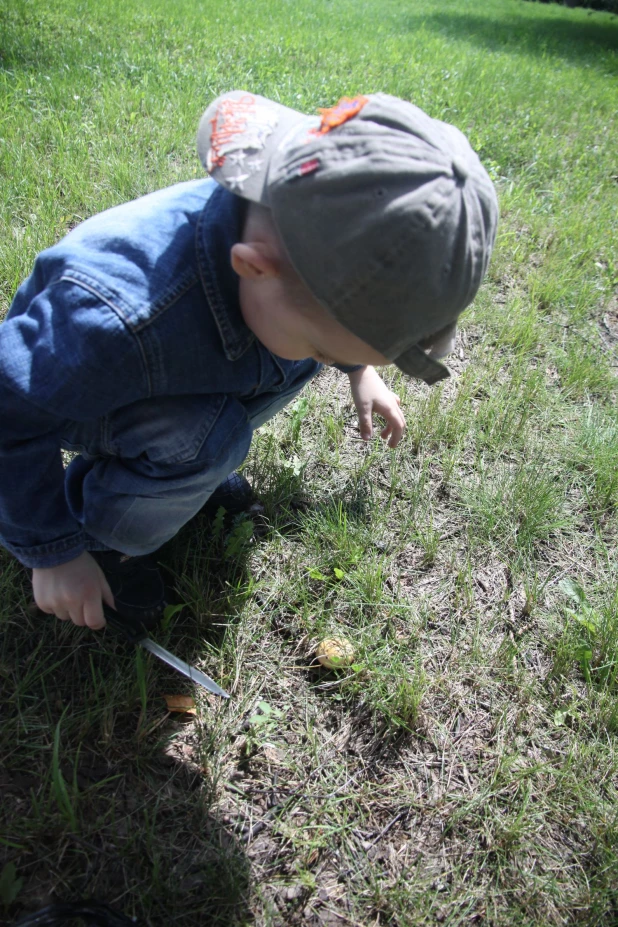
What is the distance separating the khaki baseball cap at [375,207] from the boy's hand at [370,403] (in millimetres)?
735

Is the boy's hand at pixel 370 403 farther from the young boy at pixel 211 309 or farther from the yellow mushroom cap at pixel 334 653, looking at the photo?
the yellow mushroom cap at pixel 334 653

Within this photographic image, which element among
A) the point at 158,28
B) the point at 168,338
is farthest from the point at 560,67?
the point at 168,338

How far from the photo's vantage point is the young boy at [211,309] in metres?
0.91

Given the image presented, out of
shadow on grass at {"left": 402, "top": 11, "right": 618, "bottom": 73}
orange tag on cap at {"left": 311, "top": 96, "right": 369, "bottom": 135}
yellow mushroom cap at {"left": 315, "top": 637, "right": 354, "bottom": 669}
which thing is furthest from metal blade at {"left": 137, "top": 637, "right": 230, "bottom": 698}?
shadow on grass at {"left": 402, "top": 11, "right": 618, "bottom": 73}

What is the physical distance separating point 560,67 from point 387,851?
922cm

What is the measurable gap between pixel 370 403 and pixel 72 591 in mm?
921

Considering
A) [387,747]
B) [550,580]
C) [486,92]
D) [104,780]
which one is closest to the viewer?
[104,780]

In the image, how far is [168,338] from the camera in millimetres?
1152

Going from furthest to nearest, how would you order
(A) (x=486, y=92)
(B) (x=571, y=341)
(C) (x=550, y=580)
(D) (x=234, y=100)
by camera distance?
(A) (x=486, y=92) < (B) (x=571, y=341) < (C) (x=550, y=580) < (D) (x=234, y=100)

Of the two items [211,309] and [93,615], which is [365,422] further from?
[93,615]

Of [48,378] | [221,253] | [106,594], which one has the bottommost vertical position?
[106,594]

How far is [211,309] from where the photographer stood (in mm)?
1181

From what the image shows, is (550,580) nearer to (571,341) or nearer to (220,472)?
(220,472)

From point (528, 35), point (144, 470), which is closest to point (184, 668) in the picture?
point (144, 470)
